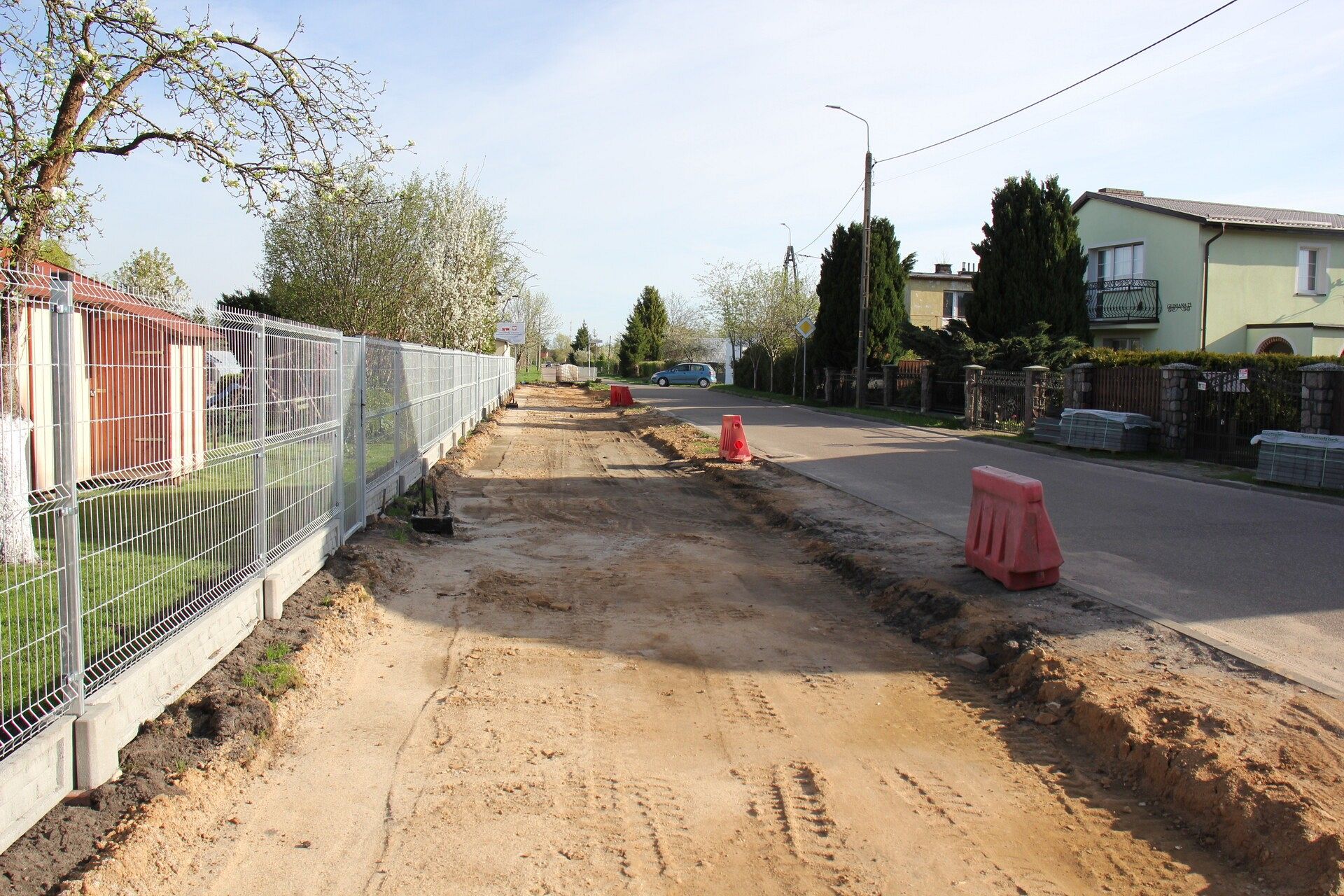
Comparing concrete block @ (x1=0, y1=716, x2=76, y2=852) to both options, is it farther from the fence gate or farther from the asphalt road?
the fence gate

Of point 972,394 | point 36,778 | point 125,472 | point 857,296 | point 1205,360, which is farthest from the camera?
point 857,296

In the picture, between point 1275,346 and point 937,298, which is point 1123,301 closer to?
point 1275,346

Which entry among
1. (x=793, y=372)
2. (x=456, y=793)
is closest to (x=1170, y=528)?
(x=456, y=793)

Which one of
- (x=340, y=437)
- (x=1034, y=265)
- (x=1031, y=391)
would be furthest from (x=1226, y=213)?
(x=340, y=437)

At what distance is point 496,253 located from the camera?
37.9 m

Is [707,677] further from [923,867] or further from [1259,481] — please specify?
[1259,481]

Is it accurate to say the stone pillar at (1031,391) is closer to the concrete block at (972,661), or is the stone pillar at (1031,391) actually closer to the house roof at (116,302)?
the concrete block at (972,661)

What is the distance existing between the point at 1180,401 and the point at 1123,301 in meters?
15.9

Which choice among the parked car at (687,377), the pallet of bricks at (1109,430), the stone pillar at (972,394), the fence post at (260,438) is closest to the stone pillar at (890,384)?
the stone pillar at (972,394)

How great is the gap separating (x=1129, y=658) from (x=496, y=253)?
113ft

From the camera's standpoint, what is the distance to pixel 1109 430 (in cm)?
1923

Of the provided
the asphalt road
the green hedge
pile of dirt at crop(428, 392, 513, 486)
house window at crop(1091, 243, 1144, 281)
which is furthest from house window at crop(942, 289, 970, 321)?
the asphalt road

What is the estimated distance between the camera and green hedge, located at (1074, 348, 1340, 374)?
17.0 metres

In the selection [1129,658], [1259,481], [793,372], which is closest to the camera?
[1129,658]
